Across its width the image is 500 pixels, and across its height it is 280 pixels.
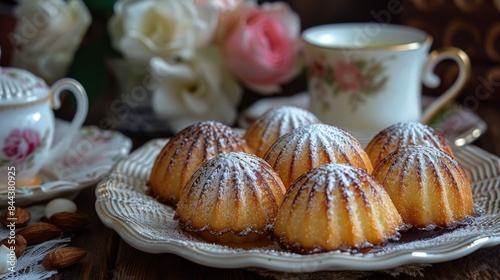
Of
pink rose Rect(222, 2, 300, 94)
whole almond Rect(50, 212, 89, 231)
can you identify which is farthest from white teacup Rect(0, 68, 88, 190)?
pink rose Rect(222, 2, 300, 94)

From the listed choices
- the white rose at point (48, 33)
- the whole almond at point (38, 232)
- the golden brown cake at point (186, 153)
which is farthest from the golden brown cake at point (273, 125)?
the white rose at point (48, 33)

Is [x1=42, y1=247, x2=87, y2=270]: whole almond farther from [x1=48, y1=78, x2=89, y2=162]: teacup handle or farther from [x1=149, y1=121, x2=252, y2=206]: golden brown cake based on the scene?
[x1=48, y1=78, x2=89, y2=162]: teacup handle

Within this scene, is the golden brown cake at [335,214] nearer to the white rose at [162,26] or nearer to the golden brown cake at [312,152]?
the golden brown cake at [312,152]

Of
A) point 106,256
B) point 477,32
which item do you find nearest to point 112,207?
point 106,256

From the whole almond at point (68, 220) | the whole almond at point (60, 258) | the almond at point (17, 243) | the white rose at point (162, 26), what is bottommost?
the whole almond at point (68, 220)

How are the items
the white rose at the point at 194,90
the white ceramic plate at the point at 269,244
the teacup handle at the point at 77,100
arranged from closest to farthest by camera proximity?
the white ceramic plate at the point at 269,244
the teacup handle at the point at 77,100
the white rose at the point at 194,90

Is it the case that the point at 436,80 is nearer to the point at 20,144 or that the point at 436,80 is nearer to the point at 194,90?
the point at 194,90

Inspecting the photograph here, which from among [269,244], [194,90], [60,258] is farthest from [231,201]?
[194,90]
